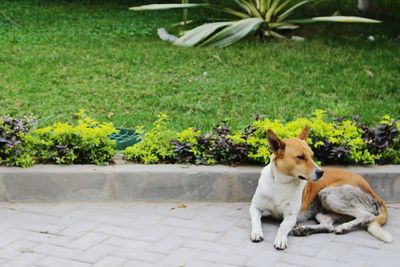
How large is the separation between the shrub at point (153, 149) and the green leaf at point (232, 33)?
4.41 m

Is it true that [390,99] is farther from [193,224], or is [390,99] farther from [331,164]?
[193,224]

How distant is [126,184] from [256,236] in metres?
1.32

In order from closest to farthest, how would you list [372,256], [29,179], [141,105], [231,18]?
[372,256]
[29,179]
[141,105]
[231,18]

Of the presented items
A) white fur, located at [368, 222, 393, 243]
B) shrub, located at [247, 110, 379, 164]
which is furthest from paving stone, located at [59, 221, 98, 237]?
white fur, located at [368, 222, 393, 243]

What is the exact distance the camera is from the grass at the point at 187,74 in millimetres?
8750

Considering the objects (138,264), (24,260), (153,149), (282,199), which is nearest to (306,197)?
(282,199)

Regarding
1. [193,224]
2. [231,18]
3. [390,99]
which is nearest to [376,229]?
[193,224]

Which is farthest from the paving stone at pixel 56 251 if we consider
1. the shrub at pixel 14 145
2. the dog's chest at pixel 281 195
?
the dog's chest at pixel 281 195

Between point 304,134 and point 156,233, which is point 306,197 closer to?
point 304,134

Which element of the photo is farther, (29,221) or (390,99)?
(390,99)

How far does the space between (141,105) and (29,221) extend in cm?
295

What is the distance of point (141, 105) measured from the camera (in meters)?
8.91

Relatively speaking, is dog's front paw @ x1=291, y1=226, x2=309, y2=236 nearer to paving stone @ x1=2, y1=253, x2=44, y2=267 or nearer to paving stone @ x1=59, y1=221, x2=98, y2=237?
paving stone @ x1=59, y1=221, x2=98, y2=237

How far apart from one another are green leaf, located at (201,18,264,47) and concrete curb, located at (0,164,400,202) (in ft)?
15.7
